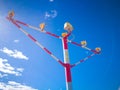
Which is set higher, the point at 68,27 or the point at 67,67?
the point at 68,27

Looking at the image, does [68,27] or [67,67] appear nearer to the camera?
[67,67]

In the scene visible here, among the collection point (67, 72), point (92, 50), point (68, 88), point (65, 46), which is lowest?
point (68, 88)

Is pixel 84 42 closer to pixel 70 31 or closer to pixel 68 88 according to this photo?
pixel 70 31

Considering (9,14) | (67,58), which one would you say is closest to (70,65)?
(67,58)

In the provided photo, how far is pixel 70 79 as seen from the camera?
454 inches

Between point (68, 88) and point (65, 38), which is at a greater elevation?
point (65, 38)

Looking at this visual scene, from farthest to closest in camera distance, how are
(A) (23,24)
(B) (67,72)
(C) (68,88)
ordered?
(A) (23,24)
(B) (67,72)
(C) (68,88)

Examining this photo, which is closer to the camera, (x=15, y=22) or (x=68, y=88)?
(x=68, y=88)

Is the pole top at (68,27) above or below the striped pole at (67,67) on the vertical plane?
above

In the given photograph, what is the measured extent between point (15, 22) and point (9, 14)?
665 mm

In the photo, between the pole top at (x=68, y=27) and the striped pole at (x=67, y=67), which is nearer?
the striped pole at (x=67, y=67)

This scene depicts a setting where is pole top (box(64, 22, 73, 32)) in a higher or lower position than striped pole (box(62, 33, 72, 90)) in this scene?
higher

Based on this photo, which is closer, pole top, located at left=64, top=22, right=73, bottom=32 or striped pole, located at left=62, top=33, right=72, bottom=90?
striped pole, located at left=62, top=33, right=72, bottom=90

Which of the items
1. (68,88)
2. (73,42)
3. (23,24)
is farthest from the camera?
(73,42)
